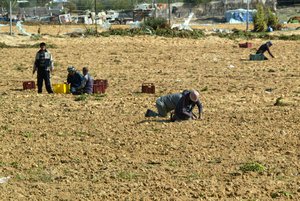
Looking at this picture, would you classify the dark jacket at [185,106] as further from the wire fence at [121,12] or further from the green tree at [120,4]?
the green tree at [120,4]

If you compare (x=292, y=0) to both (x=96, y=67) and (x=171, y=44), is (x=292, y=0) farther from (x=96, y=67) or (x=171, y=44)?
(x=96, y=67)

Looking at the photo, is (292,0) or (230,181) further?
(292,0)

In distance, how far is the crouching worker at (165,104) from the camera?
15.5 metres

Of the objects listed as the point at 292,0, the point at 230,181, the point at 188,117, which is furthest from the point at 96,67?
the point at 292,0

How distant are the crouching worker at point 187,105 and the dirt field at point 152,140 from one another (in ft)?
0.59

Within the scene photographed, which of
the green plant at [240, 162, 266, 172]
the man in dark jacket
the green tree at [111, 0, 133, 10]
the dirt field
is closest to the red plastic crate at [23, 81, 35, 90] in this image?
the dirt field

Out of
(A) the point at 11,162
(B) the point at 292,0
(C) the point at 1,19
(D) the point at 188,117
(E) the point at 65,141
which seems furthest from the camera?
(B) the point at 292,0

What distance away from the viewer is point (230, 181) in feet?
35.3

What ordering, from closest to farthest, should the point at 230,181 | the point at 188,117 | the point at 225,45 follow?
the point at 230,181 < the point at 188,117 < the point at 225,45

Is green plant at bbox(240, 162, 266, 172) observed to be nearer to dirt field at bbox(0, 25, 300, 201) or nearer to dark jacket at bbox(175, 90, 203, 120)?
dirt field at bbox(0, 25, 300, 201)

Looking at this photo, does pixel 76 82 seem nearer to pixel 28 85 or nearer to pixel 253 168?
pixel 28 85

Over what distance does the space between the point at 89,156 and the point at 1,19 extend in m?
51.6

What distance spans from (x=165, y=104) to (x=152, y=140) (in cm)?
208

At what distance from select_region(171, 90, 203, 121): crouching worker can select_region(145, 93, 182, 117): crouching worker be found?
291 mm
